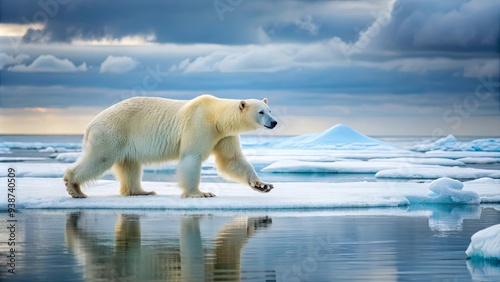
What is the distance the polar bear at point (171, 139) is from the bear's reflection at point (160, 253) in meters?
2.33

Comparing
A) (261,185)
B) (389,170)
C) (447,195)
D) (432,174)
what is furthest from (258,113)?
(389,170)

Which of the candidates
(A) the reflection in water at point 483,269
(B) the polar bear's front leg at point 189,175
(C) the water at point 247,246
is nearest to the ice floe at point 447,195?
(C) the water at point 247,246

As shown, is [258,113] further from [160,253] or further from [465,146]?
[465,146]

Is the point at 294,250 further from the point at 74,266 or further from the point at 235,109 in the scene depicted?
the point at 235,109

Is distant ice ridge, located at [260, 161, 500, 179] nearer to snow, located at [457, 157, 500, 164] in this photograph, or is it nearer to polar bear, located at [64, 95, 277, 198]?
snow, located at [457, 157, 500, 164]

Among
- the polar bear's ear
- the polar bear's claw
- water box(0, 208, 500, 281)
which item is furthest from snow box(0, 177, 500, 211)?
the polar bear's ear

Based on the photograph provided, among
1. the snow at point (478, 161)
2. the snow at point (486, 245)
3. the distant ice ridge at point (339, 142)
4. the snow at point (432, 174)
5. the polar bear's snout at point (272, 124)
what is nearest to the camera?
the snow at point (486, 245)

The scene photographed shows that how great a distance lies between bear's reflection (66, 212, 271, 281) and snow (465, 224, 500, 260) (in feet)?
6.58

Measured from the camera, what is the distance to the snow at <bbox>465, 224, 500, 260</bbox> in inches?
276

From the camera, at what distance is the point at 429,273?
636 centimetres

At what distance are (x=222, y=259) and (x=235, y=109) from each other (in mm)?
5213

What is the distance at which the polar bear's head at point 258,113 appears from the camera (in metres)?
11.8

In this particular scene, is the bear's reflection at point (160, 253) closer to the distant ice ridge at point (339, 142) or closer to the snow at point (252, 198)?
the snow at point (252, 198)

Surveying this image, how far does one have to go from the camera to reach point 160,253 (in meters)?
7.30
